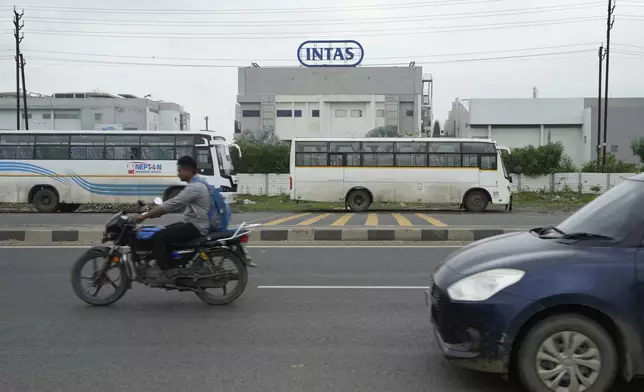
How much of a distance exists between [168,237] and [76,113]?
68493mm

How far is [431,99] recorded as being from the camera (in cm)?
7656

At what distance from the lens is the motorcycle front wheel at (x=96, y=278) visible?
21.9ft

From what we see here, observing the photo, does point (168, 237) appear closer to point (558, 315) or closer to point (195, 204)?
point (195, 204)

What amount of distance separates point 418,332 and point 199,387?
2214 mm

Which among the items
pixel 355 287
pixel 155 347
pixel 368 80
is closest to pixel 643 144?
pixel 368 80

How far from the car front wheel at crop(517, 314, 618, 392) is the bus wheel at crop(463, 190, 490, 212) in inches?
774

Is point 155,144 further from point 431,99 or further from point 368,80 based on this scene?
point 431,99

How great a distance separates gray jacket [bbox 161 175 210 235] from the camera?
21.0ft

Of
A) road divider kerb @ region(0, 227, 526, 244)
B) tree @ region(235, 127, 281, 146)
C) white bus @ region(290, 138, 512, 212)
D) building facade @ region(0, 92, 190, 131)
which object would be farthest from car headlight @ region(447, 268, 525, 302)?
building facade @ region(0, 92, 190, 131)

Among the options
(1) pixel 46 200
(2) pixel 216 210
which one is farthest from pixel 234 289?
(1) pixel 46 200

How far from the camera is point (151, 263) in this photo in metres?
6.57

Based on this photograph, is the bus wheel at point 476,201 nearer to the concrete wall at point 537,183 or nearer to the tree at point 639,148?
the concrete wall at point 537,183

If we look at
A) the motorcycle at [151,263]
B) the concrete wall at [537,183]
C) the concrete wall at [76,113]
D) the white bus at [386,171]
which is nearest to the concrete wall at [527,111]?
the concrete wall at [537,183]

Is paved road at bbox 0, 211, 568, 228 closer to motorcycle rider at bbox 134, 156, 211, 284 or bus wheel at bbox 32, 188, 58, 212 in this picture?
bus wheel at bbox 32, 188, 58, 212
